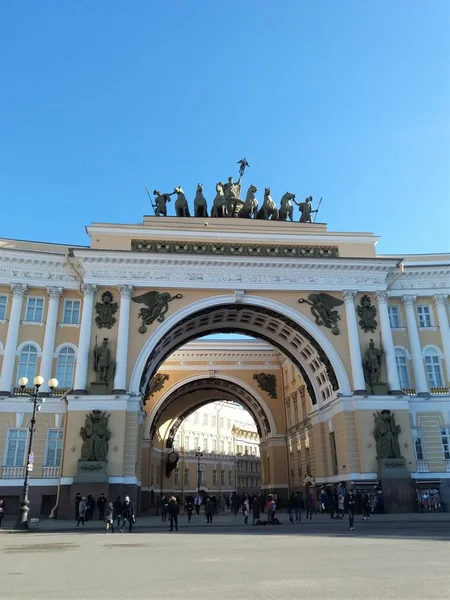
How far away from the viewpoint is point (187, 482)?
2616 inches

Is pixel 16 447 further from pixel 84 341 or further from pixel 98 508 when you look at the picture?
pixel 84 341

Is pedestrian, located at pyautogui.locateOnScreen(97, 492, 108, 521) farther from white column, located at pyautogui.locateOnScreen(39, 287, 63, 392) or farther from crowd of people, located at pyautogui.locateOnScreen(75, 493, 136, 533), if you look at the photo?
white column, located at pyautogui.locateOnScreen(39, 287, 63, 392)

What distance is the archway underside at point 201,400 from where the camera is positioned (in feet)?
148

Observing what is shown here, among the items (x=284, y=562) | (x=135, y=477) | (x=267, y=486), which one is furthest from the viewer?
(x=267, y=486)

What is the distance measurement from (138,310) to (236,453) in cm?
5872

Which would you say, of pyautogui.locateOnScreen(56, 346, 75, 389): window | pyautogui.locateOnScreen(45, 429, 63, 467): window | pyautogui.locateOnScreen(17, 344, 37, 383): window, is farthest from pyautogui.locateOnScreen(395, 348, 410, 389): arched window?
pyautogui.locateOnScreen(17, 344, 37, 383): window

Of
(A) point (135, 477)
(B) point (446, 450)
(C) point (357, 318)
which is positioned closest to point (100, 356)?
(A) point (135, 477)

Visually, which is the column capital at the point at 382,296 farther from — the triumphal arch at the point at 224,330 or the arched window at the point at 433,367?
the arched window at the point at 433,367

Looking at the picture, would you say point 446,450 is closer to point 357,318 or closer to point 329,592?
point 357,318

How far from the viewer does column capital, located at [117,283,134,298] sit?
2931 centimetres

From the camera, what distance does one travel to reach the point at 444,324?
1287 inches

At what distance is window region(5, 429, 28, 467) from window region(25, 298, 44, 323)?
6382 millimetres

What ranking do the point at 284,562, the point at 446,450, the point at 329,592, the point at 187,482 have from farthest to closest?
the point at 187,482 < the point at 446,450 < the point at 284,562 < the point at 329,592

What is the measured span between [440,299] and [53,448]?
25313 mm
